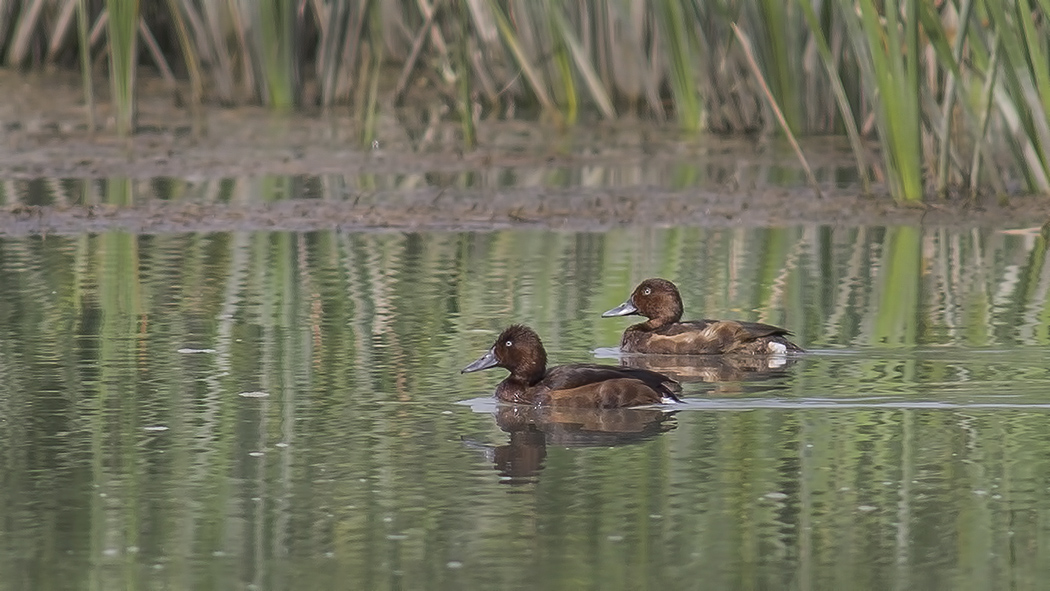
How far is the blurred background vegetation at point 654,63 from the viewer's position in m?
10.7

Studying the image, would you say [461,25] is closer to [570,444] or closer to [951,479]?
[570,444]

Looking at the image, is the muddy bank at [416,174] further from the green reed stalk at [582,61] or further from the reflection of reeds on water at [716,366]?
the reflection of reeds on water at [716,366]

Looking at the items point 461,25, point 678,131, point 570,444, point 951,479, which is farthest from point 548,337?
point 678,131

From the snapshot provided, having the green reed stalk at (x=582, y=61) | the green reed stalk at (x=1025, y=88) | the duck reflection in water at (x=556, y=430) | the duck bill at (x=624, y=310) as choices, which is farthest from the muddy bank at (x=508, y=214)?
the duck reflection in water at (x=556, y=430)

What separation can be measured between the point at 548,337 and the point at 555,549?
3.34m

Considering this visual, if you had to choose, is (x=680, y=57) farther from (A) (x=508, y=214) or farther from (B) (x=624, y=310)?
(B) (x=624, y=310)

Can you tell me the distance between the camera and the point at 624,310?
8586 mm

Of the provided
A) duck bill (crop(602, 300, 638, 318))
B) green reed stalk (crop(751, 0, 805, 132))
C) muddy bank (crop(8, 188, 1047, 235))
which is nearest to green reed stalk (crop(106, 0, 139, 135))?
muddy bank (crop(8, 188, 1047, 235))

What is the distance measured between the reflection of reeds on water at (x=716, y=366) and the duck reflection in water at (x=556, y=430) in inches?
30.4

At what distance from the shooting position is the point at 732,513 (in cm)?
530

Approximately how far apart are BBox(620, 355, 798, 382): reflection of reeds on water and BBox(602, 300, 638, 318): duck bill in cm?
38

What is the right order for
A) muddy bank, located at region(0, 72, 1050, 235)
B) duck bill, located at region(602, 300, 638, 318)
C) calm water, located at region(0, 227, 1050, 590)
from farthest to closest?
muddy bank, located at region(0, 72, 1050, 235) → duck bill, located at region(602, 300, 638, 318) → calm water, located at region(0, 227, 1050, 590)

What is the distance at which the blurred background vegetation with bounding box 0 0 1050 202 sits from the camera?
10.7 m

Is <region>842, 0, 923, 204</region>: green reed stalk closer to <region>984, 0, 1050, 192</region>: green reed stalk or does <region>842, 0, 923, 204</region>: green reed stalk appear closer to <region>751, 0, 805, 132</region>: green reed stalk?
<region>984, 0, 1050, 192</region>: green reed stalk
